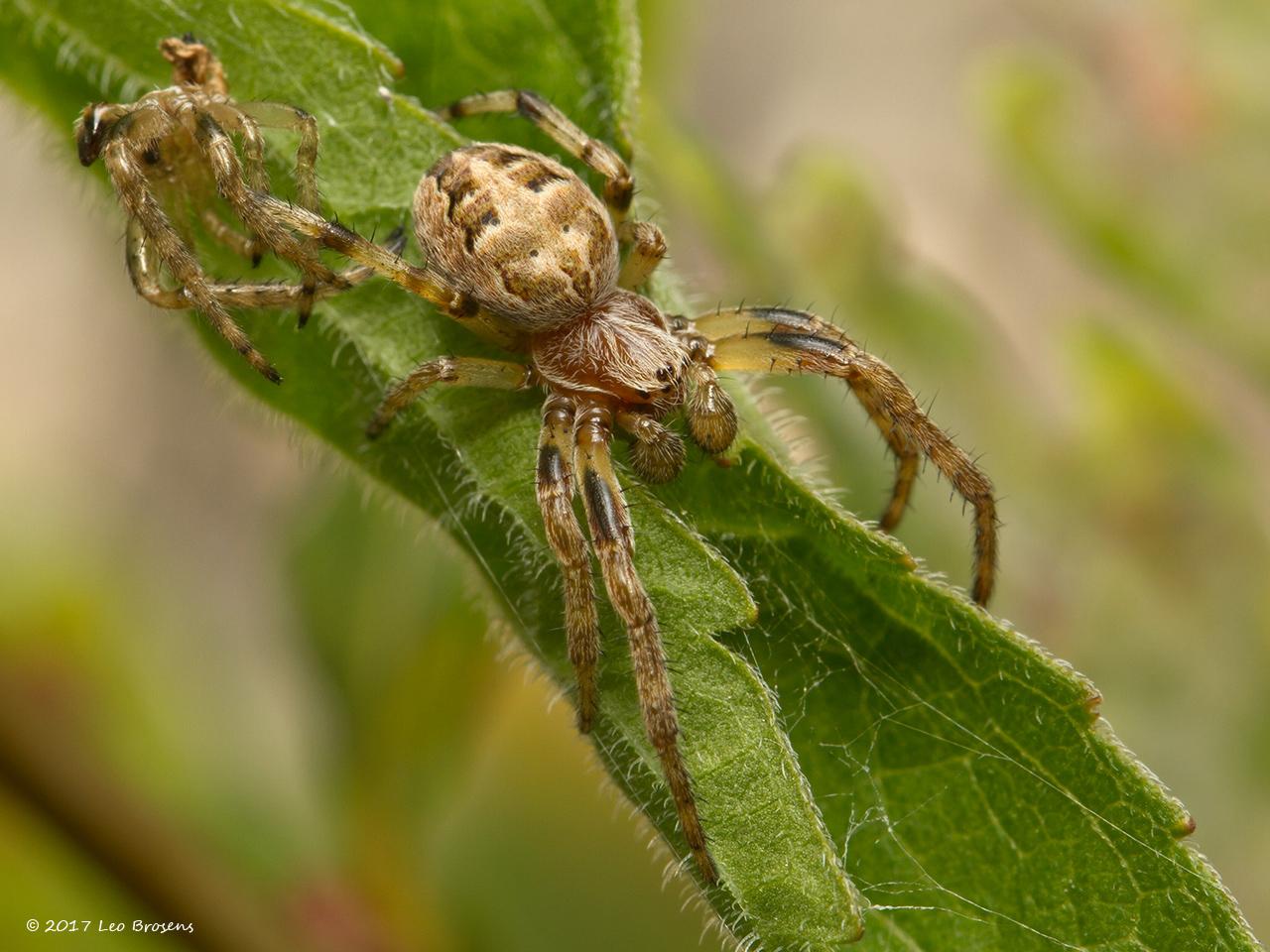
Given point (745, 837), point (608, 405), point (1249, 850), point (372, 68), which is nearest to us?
point (745, 837)

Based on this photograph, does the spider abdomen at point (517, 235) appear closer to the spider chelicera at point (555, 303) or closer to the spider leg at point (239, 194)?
the spider chelicera at point (555, 303)

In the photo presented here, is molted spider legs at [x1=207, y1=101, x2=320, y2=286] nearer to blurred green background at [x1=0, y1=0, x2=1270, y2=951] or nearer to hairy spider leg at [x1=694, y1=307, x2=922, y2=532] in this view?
blurred green background at [x1=0, y1=0, x2=1270, y2=951]

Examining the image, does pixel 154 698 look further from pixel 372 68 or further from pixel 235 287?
pixel 372 68


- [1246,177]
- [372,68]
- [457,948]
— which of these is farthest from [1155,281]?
[457,948]

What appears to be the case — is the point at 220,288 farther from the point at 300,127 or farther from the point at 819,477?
the point at 819,477
